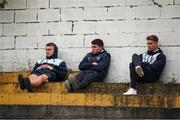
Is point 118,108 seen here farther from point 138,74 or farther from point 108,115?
point 138,74

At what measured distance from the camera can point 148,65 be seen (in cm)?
768

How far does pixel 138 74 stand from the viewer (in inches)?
292

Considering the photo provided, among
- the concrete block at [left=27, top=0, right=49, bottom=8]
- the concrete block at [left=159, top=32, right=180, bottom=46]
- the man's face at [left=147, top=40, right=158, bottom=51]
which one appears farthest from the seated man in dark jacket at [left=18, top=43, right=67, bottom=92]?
the concrete block at [left=159, top=32, right=180, bottom=46]

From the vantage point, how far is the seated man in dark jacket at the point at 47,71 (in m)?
7.49

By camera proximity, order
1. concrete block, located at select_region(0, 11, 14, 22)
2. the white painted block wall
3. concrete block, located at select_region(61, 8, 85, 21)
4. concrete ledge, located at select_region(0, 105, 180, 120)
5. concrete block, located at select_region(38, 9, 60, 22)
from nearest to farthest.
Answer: concrete ledge, located at select_region(0, 105, 180, 120), the white painted block wall, concrete block, located at select_region(61, 8, 85, 21), concrete block, located at select_region(38, 9, 60, 22), concrete block, located at select_region(0, 11, 14, 22)

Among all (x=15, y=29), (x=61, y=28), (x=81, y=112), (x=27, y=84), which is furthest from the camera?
(x=15, y=29)

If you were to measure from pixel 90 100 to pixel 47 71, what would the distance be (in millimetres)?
1397

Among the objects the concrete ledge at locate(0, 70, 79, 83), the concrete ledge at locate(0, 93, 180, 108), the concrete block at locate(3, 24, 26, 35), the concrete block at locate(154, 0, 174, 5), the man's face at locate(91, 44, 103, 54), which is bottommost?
the concrete ledge at locate(0, 93, 180, 108)

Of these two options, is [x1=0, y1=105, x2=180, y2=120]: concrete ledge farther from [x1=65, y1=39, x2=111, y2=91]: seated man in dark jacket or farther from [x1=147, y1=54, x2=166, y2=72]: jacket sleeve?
[x1=147, y1=54, x2=166, y2=72]: jacket sleeve

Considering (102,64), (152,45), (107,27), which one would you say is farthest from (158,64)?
(107,27)

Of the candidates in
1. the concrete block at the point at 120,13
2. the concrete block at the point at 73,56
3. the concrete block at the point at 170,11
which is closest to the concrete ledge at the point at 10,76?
the concrete block at the point at 73,56

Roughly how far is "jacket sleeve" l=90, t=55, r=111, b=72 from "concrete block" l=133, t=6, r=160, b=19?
87 centimetres

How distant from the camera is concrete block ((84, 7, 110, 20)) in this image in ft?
27.9

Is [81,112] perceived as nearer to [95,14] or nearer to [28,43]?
[95,14]
